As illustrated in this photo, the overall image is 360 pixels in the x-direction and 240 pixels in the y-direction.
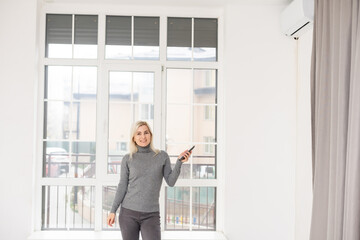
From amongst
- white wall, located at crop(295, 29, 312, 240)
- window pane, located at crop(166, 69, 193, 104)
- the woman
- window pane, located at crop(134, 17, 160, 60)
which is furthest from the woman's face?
white wall, located at crop(295, 29, 312, 240)

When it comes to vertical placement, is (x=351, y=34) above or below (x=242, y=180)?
above

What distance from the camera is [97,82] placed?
3.72 metres

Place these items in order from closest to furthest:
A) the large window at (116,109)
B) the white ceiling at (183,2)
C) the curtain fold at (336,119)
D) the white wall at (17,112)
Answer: the curtain fold at (336,119) < the white wall at (17,112) < the white ceiling at (183,2) < the large window at (116,109)

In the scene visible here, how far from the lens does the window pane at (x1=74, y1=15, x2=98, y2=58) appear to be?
3.74m

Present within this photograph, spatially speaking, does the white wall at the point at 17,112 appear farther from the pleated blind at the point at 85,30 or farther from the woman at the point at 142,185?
the woman at the point at 142,185

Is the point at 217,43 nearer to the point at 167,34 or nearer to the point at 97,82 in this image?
the point at 167,34

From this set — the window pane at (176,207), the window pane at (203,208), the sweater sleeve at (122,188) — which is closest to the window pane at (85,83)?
the sweater sleeve at (122,188)

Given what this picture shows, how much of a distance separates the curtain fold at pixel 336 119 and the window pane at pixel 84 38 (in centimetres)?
222

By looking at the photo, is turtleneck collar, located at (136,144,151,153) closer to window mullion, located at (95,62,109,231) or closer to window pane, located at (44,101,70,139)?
window mullion, located at (95,62,109,231)

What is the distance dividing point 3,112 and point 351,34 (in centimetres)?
316

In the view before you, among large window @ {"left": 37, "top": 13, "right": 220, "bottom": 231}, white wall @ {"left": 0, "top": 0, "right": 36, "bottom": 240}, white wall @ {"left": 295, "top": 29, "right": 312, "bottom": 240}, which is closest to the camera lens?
white wall @ {"left": 295, "top": 29, "right": 312, "bottom": 240}

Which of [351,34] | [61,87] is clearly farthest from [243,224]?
[61,87]

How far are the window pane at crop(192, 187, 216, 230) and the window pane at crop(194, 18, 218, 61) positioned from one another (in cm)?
143

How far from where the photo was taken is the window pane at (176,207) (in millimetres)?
3730
